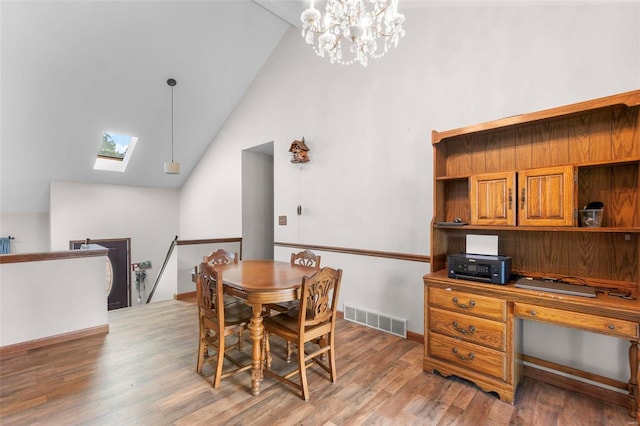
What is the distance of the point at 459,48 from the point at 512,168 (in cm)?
126

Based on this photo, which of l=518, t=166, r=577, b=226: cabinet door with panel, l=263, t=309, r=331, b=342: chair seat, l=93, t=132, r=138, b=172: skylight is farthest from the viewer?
l=93, t=132, r=138, b=172: skylight

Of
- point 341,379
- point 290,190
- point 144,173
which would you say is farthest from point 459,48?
point 144,173

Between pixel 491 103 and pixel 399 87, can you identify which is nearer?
pixel 491 103

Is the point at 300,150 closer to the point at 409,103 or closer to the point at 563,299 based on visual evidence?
the point at 409,103

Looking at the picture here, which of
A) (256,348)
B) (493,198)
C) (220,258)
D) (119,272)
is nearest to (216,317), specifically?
(256,348)

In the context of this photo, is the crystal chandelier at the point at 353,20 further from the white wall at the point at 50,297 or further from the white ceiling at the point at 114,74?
the white wall at the point at 50,297

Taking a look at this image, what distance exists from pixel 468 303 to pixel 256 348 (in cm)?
162

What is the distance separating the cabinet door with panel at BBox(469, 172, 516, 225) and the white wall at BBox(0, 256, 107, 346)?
387cm

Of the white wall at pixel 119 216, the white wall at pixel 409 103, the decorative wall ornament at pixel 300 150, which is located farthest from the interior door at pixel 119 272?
the decorative wall ornament at pixel 300 150

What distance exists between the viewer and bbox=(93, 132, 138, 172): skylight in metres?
5.81

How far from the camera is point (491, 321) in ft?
7.06

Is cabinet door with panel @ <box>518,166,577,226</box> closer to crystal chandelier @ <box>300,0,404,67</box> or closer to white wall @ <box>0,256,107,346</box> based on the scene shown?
crystal chandelier @ <box>300,0,404,67</box>

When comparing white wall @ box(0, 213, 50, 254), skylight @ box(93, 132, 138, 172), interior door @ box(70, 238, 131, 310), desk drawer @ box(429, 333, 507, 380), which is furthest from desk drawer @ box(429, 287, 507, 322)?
white wall @ box(0, 213, 50, 254)

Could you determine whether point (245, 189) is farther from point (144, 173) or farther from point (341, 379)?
point (341, 379)
